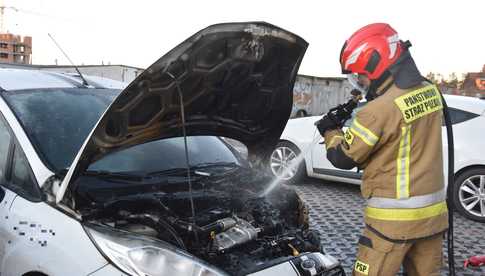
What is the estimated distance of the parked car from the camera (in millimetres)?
2230

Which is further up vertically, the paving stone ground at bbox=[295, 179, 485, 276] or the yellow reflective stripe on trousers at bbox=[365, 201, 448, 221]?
the yellow reflective stripe on trousers at bbox=[365, 201, 448, 221]

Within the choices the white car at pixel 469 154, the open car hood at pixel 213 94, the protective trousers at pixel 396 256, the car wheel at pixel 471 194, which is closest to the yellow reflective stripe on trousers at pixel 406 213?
the protective trousers at pixel 396 256

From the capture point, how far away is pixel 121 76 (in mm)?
18188

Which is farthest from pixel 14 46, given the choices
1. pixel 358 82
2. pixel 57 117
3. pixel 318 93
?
pixel 358 82

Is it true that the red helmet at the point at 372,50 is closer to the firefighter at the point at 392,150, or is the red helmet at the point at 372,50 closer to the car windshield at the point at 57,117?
the firefighter at the point at 392,150

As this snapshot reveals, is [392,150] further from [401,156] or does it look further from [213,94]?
[213,94]

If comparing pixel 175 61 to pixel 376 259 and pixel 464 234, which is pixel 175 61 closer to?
pixel 376 259

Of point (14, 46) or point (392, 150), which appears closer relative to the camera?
point (392, 150)

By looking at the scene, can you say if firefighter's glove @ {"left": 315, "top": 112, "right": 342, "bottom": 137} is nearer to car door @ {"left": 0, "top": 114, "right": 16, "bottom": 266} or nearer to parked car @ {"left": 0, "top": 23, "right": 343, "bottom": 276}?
parked car @ {"left": 0, "top": 23, "right": 343, "bottom": 276}

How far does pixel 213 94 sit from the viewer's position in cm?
285

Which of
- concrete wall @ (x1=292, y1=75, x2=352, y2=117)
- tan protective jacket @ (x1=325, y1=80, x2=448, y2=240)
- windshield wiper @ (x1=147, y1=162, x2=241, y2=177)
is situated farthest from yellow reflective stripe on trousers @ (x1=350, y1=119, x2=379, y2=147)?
concrete wall @ (x1=292, y1=75, x2=352, y2=117)

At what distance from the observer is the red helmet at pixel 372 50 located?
256 cm

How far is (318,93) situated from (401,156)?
1659 cm

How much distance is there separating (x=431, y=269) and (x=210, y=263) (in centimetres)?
136
